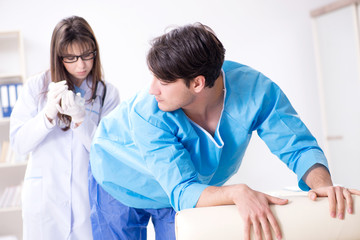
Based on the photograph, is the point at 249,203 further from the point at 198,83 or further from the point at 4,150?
the point at 4,150

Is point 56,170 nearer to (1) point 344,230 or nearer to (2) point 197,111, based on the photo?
(2) point 197,111

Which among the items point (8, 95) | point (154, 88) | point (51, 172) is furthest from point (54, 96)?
point (8, 95)

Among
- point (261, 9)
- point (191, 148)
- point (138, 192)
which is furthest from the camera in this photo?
point (261, 9)

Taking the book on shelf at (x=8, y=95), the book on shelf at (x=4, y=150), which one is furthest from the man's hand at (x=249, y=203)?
the book on shelf at (x=4, y=150)

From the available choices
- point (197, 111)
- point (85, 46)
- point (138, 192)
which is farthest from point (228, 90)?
point (85, 46)

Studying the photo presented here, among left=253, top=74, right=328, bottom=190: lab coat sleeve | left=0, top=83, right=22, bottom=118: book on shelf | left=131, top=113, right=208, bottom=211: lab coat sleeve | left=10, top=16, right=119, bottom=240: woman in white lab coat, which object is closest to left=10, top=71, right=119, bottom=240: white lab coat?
left=10, top=16, right=119, bottom=240: woman in white lab coat

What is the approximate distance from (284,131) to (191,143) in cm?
28

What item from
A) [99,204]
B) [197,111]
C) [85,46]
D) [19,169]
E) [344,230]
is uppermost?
[85,46]

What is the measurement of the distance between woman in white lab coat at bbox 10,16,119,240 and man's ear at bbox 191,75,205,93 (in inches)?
29.1

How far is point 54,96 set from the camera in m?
1.75

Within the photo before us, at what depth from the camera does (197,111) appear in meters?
1.31

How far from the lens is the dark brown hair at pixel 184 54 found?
112cm

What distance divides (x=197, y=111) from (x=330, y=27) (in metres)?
2.65

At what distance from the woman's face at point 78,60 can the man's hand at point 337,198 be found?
1.16m
